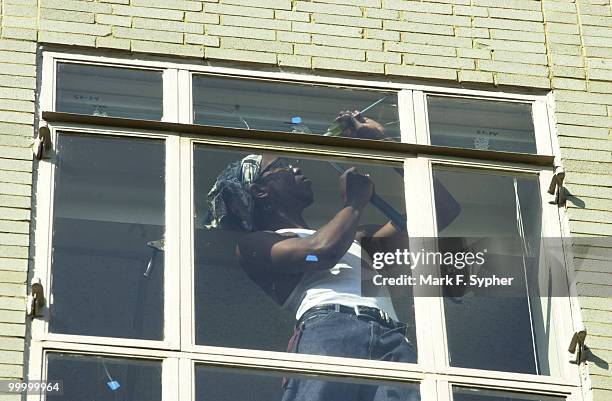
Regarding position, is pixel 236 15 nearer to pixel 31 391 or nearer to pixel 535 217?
pixel 535 217

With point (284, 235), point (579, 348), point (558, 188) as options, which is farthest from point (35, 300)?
point (558, 188)

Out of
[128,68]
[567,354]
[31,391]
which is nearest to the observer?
[31,391]

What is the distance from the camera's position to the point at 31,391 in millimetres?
7430

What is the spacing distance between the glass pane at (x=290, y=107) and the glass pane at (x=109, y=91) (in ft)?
0.73

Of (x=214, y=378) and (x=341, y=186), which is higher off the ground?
(x=341, y=186)

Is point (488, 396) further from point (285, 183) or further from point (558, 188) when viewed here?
point (285, 183)

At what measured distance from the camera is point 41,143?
326 inches

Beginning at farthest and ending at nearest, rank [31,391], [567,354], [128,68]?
[128,68] → [567,354] → [31,391]

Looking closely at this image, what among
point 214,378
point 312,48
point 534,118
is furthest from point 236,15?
point 214,378

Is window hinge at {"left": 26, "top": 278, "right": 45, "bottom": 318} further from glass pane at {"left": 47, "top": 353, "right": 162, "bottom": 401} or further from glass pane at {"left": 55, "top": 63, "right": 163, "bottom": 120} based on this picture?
glass pane at {"left": 55, "top": 63, "right": 163, "bottom": 120}

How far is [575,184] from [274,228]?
1593mm

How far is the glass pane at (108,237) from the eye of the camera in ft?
25.6

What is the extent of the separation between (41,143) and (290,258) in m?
1.31

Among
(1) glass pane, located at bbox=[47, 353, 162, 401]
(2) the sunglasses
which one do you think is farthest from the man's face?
(1) glass pane, located at bbox=[47, 353, 162, 401]
